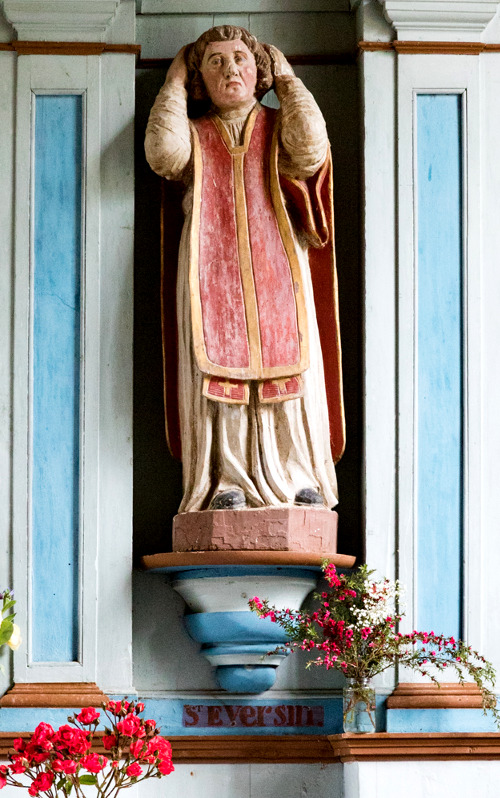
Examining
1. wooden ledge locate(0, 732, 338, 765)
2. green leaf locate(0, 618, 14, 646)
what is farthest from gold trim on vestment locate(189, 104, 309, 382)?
wooden ledge locate(0, 732, 338, 765)

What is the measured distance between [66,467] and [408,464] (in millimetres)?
1135

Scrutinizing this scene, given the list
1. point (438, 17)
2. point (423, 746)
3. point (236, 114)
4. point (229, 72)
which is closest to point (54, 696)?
point (423, 746)

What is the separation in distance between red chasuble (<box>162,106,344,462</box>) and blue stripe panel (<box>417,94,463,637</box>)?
0.99ft

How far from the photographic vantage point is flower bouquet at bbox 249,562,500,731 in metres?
4.87

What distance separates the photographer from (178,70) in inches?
210

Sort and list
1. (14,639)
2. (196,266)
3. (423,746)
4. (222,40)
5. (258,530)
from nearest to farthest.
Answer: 1. (14,639)
2. (423,746)
3. (258,530)
4. (196,266)
5. (222,40)

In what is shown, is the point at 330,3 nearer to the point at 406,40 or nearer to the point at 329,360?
the point at 406,40

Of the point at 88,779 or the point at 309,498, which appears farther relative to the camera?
the point at 309,498

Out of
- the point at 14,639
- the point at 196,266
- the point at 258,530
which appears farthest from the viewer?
the point at 196,266

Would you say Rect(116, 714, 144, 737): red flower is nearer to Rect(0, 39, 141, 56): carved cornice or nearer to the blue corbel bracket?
the blue corbel bracket

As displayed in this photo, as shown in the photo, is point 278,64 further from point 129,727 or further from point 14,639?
point 129,727

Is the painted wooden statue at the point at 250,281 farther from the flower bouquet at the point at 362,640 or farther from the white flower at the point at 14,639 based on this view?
the white flower at the point at 14,639

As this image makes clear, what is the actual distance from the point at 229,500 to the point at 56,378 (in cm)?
74

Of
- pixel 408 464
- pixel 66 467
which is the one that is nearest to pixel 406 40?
pixel 408 464
